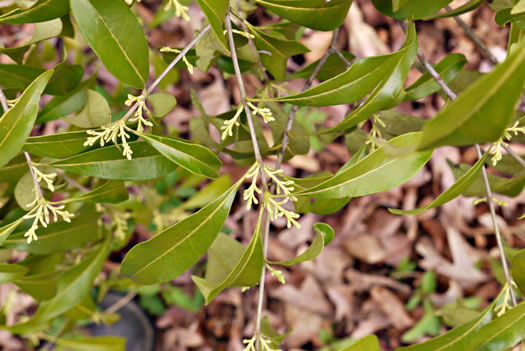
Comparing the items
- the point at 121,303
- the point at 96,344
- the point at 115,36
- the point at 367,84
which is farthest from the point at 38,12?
the point at 121,303

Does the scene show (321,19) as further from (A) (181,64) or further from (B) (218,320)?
(B) (218,320)

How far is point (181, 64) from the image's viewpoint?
0.71m

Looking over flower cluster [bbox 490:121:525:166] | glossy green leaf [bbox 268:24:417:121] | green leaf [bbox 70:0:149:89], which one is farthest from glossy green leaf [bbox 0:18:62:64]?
flower cluster [bbox 490:121:525:166]

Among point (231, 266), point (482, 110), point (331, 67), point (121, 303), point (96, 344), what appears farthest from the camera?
point (121, 303)

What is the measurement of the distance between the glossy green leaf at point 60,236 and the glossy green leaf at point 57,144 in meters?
0.20

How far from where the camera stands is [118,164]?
570 mm

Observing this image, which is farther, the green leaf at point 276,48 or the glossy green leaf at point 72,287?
the glossy green leaf at point 72,287

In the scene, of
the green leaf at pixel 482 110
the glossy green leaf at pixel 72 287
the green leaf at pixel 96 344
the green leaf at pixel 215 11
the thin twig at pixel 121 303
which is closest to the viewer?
the green leaf at pixel 482 110

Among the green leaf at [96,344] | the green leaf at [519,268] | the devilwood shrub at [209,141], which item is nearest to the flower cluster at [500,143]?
the devilwood shrub at [209,141]

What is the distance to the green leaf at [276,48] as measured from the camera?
645mm

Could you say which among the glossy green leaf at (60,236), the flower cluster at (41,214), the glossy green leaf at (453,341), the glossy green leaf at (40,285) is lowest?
the glossy green leaf at (40,285)

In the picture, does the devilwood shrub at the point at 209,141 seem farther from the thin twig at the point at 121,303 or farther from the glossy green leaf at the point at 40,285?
the thin twig at the point at 121,303

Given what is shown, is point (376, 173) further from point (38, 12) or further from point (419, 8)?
point (38, 12)

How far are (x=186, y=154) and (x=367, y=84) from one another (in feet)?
0.81
